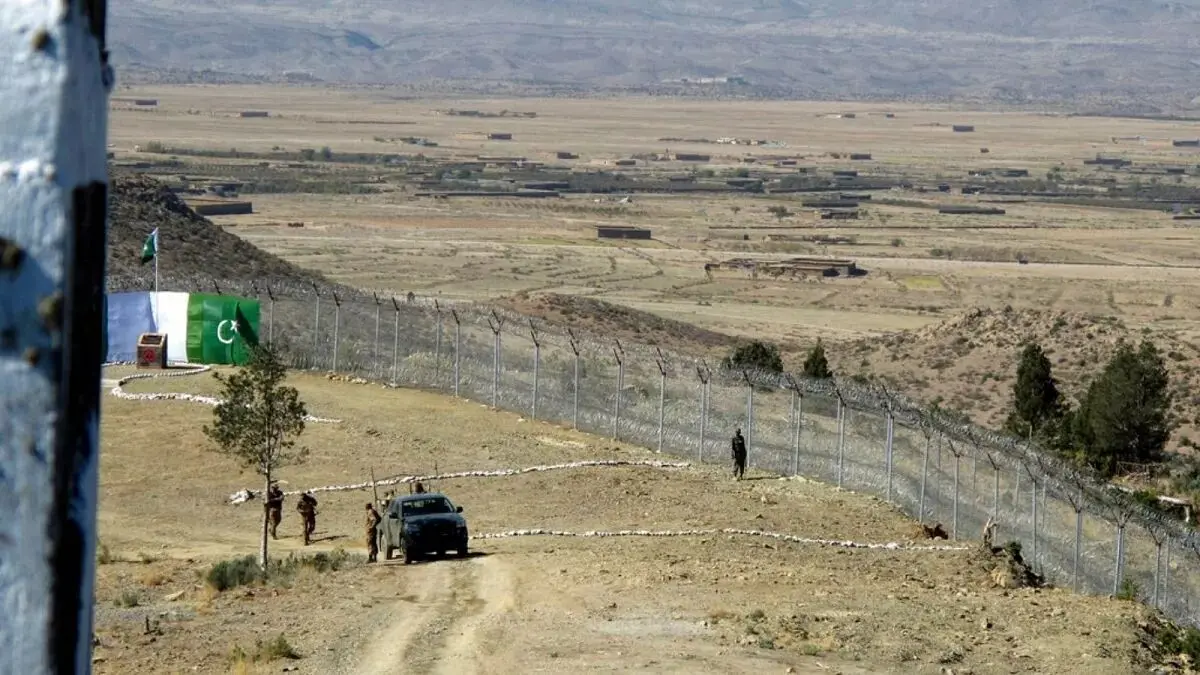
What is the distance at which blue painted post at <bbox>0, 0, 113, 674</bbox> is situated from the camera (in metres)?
3.00

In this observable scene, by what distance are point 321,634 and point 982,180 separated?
17046 centimetres

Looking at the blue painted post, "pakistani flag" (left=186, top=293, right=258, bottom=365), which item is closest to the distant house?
"pakistani flag" (left=186, top=293, right=258, bottom=365)

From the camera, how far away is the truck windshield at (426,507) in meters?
25.7

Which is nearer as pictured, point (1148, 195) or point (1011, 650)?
point (1011, 650)

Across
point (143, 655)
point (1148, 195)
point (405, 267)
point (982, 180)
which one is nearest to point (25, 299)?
point (143, 655)

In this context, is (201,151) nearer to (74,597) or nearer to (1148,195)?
(1148,195)

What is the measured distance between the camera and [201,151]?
186 m

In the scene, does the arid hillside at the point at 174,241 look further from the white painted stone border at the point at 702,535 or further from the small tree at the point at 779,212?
the small tree at the point at 779,212

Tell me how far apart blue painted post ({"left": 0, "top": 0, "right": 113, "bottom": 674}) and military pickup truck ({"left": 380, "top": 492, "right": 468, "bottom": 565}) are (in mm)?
22053

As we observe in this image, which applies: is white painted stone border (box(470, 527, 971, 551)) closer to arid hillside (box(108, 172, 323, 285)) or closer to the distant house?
arid hillside (box(108, 172, 323, 285))

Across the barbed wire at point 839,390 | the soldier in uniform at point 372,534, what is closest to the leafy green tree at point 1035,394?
the barbed wire at point 839,390

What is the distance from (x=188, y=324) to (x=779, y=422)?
45.6 ft

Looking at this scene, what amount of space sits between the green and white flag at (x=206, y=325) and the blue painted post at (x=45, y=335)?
40.5 m

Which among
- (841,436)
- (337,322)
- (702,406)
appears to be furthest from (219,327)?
(841,436)
